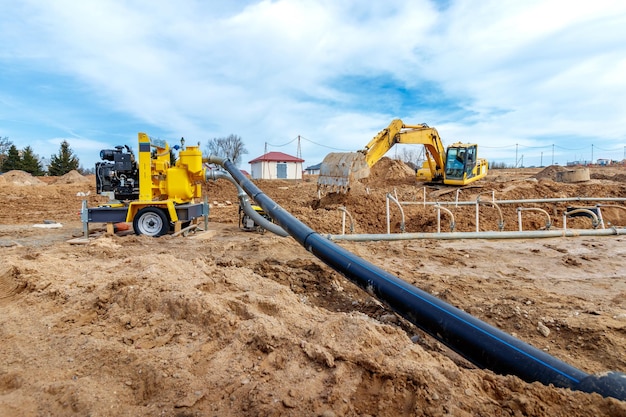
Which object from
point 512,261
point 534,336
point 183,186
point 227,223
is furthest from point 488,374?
point 227,223

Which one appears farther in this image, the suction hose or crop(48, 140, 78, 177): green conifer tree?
crop(48, 140, 78, 177): green conifer tree

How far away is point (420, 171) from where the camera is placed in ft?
78.3

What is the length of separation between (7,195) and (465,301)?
25.8 meters

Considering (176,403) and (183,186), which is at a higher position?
(183,186)

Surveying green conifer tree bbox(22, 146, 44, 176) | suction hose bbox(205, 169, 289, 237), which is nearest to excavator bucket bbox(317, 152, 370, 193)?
suction hose bbox(205, 169, 289, 237)

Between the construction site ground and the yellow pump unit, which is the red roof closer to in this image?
the yellow pump unit

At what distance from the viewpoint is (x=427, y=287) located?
202 inches

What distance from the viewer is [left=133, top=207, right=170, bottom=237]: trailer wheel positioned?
9.25 metres

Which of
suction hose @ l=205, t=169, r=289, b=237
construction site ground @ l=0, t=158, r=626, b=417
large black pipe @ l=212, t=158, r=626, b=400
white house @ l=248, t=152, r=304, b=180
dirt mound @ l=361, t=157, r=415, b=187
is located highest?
white house @ l=248, t=152, r=304, b=180

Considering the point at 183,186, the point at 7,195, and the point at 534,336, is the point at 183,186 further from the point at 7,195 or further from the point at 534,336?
the point at 7,195

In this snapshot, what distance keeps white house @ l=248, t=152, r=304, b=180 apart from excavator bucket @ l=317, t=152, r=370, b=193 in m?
32.1

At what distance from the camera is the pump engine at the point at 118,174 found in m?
9.40

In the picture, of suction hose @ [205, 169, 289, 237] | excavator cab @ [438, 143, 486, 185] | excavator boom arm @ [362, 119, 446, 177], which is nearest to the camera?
suction hose @ [205, 169, 289, 237]

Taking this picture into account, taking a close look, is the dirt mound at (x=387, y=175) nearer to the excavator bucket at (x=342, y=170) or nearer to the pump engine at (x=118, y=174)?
the excavator bucket at (x=342, y=170)
